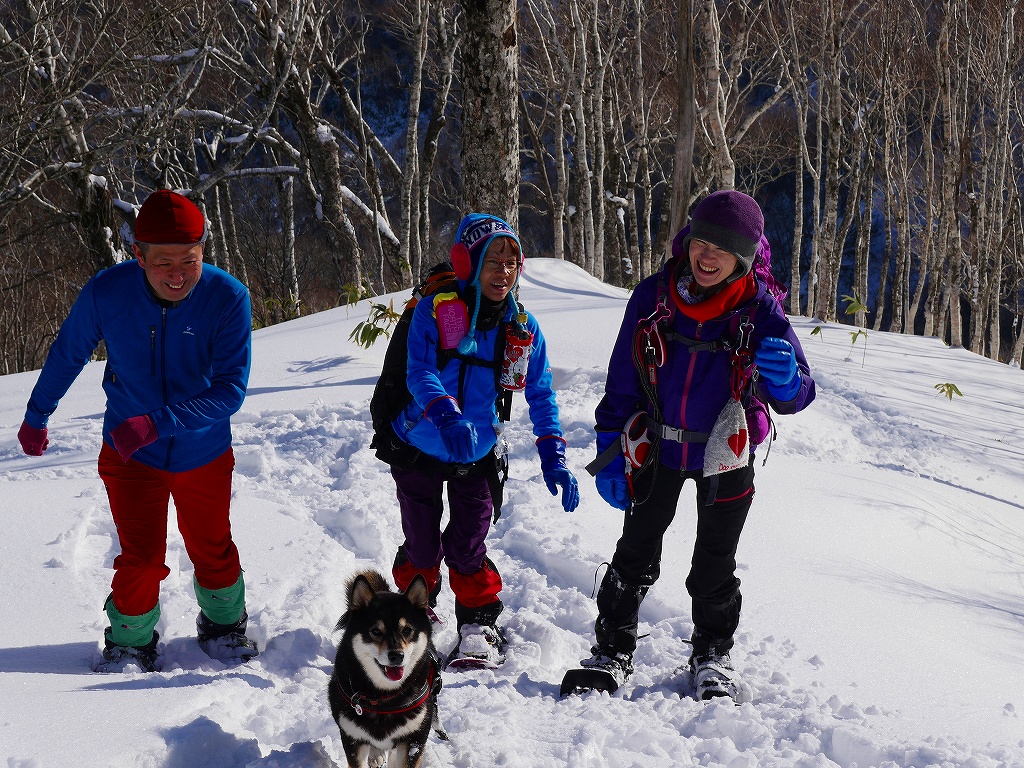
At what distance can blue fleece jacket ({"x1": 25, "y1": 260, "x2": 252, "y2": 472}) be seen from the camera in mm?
2834

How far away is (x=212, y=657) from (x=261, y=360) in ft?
16.3

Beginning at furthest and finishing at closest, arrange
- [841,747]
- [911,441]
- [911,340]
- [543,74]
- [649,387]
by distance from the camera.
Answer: [543,74] < [911,340] < [911,441] < [649,387] < [841,747]

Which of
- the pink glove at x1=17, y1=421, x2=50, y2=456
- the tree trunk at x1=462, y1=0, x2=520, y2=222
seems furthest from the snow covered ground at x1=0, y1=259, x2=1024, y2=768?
the tree trunk at x1=462, y1=0, x2=520, y2=222

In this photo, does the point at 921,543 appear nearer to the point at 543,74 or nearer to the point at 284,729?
the point at 284,729

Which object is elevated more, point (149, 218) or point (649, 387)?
point (149, 218)

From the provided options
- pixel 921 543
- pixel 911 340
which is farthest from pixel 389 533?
pixel 911 340

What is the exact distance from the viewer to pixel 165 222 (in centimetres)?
266

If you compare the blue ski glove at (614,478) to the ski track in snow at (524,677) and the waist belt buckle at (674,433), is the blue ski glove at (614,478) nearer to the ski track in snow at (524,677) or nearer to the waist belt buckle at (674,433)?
the waist belt buckle at (674,433)

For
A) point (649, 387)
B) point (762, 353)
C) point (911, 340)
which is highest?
point (762, 353)

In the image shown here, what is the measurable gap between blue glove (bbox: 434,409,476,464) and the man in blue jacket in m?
0.86

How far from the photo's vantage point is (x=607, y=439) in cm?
296

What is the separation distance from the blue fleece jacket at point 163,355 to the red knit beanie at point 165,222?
10.0 inches

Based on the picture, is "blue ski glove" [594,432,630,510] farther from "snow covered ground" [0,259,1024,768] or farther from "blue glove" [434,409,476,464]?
"snow covered ground" [0,259,1024,768]

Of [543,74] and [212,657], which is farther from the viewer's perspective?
[543,74]
